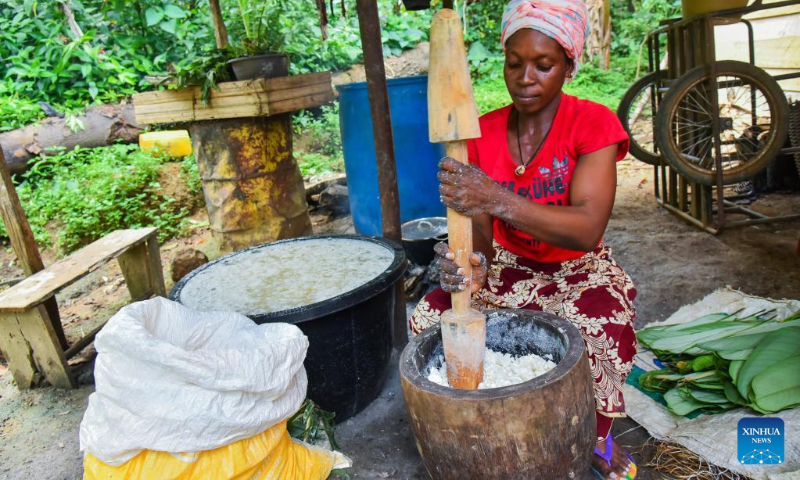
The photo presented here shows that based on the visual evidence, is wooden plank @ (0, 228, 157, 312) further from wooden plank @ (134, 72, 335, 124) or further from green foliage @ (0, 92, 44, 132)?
green foliage @ (0, 92, 44, 132)

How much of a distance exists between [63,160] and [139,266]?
3.37 meters

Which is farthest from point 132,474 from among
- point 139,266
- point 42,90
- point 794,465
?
point 42,90

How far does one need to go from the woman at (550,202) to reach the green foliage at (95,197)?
180 inches

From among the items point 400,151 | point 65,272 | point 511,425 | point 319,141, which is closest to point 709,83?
point 400,151

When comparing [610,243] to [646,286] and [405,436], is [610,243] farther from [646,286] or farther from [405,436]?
[405,436]

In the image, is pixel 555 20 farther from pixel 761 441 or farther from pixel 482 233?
pixel 761 441

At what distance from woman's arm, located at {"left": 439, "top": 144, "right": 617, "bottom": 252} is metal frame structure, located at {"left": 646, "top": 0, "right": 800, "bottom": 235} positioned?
2640 millimetres

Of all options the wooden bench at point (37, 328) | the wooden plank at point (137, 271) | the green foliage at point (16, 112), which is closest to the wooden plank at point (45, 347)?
the wooden bench at point (37, 328)

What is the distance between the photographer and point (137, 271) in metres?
A: 4.06

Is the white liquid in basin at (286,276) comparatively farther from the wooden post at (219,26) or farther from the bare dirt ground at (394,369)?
the wooden post at (219,26)

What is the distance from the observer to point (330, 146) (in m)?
7.97

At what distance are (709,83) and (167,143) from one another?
5.57 metres

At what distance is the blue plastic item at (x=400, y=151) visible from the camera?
165 inches

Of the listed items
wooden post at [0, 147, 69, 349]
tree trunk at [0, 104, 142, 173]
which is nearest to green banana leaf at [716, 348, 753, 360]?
wooden post at [0, 147, 69, 349]
